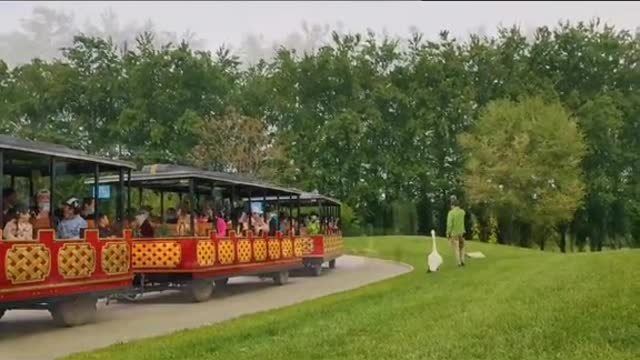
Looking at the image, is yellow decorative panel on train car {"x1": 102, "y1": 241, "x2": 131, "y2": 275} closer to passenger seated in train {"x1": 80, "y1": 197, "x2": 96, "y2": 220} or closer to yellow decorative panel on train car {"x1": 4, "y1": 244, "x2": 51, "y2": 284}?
passenger seated in train {"x1": 80, "y1": 197, "x2": 96, "y2": 220}

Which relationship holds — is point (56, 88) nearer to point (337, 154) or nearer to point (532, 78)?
point (337, 154)

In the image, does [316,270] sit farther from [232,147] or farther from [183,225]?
[232,147]

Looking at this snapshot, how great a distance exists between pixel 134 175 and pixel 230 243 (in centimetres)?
261

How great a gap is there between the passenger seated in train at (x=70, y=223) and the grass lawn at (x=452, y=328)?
2.97 meters

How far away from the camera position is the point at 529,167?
46656 millimetres

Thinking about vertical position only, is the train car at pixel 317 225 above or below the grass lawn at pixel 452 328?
above

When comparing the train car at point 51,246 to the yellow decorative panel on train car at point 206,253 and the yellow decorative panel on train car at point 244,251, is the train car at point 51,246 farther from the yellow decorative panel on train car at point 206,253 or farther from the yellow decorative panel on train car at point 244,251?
the yellow decorative panel on train car at point 244,251

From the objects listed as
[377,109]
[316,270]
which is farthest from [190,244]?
[377,109]

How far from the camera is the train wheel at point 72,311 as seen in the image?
534 inches

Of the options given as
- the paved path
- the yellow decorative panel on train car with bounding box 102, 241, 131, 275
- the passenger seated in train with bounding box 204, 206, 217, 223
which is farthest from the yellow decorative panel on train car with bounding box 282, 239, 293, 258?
the yellow decorative panel on train car with bounding box 102, 241, 131, 275

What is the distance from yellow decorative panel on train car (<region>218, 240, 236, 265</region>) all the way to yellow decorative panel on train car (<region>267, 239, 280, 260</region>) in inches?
111

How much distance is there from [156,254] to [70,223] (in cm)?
350

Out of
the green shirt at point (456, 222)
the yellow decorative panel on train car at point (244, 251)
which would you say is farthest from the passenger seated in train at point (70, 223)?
the green shirt at point (456, 222)

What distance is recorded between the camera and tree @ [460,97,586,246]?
4656 cm
